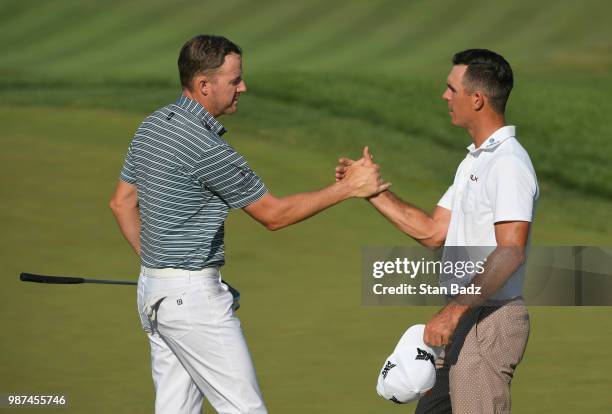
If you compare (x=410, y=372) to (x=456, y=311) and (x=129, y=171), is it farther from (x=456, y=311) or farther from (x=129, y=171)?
(x=129, y=171)

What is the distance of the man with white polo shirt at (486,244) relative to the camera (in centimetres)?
634

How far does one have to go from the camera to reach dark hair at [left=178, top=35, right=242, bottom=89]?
677cm

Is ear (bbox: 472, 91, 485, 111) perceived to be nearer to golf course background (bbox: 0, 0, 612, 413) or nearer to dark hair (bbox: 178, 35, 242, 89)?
dark hair (bbox: 178, 35, 242, 89)

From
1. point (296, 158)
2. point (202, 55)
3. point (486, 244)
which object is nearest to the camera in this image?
point (486, 244)

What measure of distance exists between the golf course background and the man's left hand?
9.18 feet

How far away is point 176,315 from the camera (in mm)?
6621

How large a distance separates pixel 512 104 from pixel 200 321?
550 inches

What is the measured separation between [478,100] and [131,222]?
199 centimetres

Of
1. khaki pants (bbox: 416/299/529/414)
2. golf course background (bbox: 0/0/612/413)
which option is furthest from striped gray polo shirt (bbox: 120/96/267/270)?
golf course background (bbox: 0/0/612/413)

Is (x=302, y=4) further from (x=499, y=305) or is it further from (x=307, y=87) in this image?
(x=499, y=305)

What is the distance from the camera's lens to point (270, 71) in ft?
73.1

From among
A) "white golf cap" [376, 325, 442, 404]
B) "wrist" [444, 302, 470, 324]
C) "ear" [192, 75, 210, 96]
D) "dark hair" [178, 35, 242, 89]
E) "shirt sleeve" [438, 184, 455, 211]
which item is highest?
"dark hair" [178, 35, 242, 89]

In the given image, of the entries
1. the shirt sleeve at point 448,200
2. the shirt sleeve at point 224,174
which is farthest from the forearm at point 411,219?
→ the shirt sleeve at point 224,174

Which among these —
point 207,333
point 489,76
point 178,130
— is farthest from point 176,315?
point 489,76
